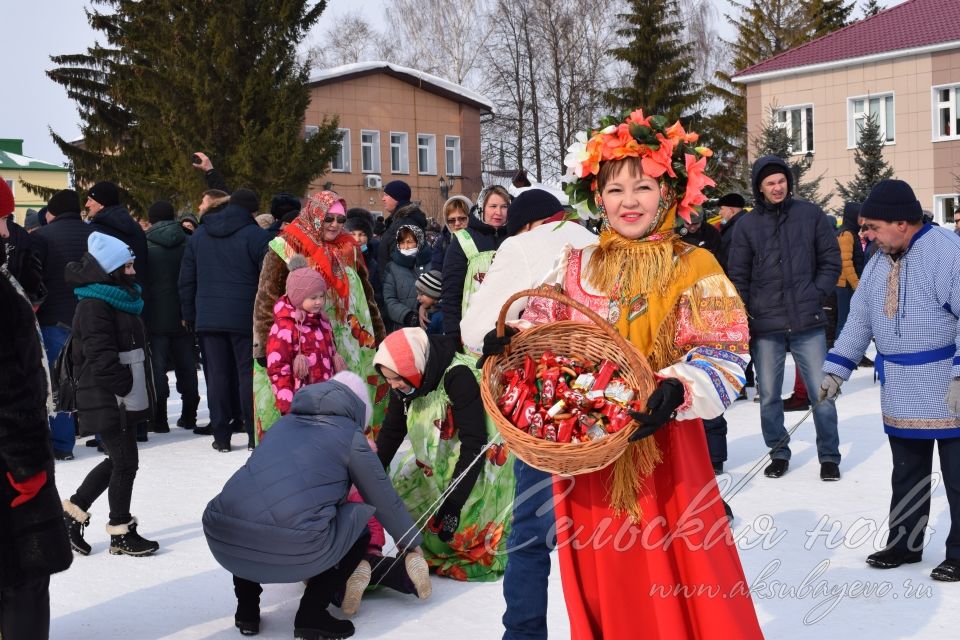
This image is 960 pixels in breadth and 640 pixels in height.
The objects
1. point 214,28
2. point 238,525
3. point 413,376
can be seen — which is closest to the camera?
point 238,525

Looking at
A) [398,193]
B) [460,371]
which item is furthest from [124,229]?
[460,371]

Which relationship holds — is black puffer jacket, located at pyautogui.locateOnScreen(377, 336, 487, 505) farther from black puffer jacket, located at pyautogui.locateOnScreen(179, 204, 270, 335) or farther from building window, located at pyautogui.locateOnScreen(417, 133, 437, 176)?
building window, located at pyautogui.locateOnScreen(417, 133, 437, 176)

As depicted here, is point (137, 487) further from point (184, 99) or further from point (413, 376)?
point (184, 99)

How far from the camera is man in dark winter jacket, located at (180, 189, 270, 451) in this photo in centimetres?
838

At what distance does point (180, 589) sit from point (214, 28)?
20.0 metres

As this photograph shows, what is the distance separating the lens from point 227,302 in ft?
27.5

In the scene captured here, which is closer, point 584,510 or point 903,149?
point 584,510

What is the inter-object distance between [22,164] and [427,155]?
24.9 meters

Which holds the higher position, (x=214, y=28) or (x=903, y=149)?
(x=214, y=28)

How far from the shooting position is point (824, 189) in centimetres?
2997

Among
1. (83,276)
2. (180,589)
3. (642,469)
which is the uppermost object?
(83,276)

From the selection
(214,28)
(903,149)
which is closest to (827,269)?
(214,28)

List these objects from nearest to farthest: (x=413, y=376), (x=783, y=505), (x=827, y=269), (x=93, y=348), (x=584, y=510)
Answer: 1. (x=584, y=510)
2. (x=413, y=376)
3. (x=93, y=348)
4. (x=783, y=505)
5. (x=827, y=269)

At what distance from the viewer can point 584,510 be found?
338 cm
